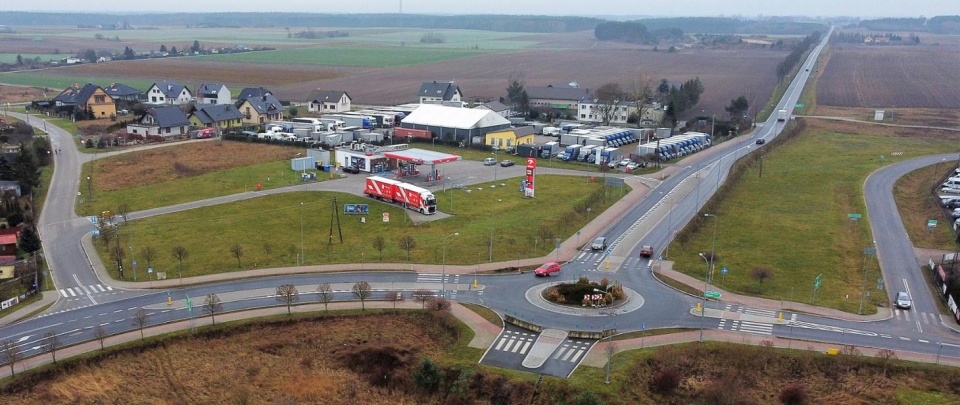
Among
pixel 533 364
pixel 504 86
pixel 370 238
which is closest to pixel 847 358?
pixel 533 364

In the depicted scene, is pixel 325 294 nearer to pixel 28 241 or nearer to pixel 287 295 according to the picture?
pixel 287 295

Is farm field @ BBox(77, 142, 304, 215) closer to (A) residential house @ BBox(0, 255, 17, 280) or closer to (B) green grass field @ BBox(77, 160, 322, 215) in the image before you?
(B) green grass field @ BBox(77, 160, 322, 215)

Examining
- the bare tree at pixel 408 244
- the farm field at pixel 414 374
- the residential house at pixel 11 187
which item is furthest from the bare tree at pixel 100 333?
the residential house at pixel 11 187

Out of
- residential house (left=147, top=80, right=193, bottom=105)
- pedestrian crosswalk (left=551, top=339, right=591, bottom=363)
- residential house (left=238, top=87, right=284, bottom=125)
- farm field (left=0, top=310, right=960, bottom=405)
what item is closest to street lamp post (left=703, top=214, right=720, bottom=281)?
farm field (left=0, top=310, right=960, bottom=405)

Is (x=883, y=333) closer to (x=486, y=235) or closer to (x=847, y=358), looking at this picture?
(x=847, y=358)

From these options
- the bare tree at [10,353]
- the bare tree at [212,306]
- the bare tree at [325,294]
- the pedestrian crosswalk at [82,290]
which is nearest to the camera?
the bare tree at [10,353]

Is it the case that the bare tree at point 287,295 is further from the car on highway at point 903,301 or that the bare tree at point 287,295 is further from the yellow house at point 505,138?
the yellow house at point 505,138
